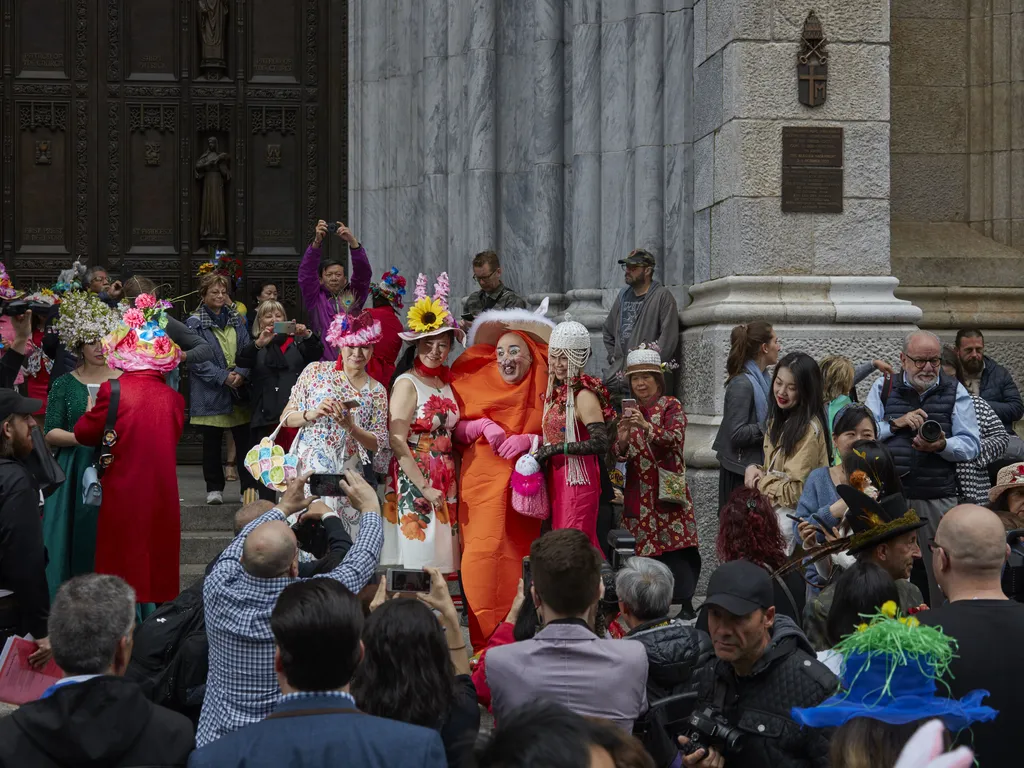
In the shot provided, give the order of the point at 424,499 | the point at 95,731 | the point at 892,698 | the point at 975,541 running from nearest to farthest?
1. the point at 892,698
2. the point at 95,731
3. the point at 975,541
4. the point at 424,499

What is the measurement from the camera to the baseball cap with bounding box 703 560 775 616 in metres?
3.82

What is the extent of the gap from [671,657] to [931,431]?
3175 mm

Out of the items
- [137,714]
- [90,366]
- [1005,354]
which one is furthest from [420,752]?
[1005,354]

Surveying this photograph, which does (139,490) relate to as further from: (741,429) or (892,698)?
(892,698)

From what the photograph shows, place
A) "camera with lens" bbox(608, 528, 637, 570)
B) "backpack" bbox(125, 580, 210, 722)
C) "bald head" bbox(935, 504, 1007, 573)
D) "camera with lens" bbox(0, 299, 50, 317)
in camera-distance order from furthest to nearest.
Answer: "camera with lens" bbox(0, 299, 50, 317), "camera with lens" bbox(608, 528, 637, 570), "backpack" bbox(125, 580, 210, 722), "bald head" bbox(935, 504, 1007, 573)

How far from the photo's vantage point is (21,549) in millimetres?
5293

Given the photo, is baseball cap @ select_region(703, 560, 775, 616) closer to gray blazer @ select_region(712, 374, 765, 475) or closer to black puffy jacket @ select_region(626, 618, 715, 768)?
black puffy jacket @ select_region(626, 618, 715, 768)

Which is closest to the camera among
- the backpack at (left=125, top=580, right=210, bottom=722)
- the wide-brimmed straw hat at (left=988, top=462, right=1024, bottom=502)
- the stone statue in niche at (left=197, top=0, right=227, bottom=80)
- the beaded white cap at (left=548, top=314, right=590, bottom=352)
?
the backpack at (left=125, top=580, right=210, bottom=722)

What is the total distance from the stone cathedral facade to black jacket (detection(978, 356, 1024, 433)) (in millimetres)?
572

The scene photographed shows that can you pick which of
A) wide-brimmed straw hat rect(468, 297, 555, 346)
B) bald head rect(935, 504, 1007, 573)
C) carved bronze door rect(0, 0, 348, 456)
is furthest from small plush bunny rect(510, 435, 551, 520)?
carved bronze door rect(0, 0, 348, 456)

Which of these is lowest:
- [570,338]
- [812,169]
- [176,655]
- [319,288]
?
[176,655]

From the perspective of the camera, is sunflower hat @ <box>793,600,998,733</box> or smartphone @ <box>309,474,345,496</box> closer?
sunflower hat @ <box>793,600,998,733</box>

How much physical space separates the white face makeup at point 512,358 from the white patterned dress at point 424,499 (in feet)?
1.07

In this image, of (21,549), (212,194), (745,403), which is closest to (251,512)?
(21,549)
